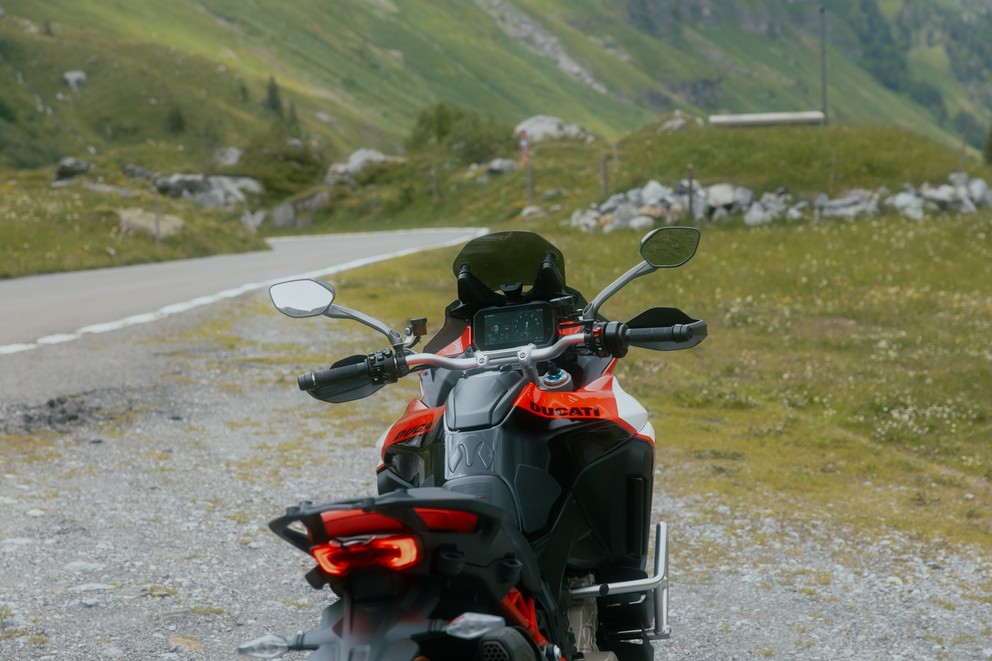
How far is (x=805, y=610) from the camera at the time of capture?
5453 millimetres

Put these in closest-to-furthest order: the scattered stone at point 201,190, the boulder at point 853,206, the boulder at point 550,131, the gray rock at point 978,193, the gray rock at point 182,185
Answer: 1. the boulder at point 853,206
2. the gray rock at point 978,193
3. the gray rock at point 182,185
4. the scattered stone at point 201,190
5. the boulder at point 550,131

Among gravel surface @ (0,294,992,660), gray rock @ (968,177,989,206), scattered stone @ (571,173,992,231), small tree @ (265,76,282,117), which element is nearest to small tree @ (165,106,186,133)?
small tree @ (265,76,282,117)

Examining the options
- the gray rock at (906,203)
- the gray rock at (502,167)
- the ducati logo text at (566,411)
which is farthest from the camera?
the gray rock at (502,167)

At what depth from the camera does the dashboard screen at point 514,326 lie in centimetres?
350

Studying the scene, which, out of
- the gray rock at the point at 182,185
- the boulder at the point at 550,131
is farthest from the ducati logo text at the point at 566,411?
the boulder at the point at 550,131

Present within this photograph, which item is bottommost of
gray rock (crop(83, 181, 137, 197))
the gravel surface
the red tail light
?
the gravel surface

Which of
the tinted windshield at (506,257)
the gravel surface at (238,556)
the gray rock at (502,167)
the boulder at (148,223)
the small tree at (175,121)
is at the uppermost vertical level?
the small tree at (175,121)

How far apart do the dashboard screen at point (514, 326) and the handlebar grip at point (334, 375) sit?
0.37m

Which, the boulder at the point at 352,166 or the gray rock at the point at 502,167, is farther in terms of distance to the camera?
the boulder at the point at 352,166

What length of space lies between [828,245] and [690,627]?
2244 centimetres

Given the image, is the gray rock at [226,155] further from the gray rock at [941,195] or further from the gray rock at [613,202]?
the gray rock at [941,195]

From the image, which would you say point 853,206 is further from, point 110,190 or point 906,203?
point 110,190

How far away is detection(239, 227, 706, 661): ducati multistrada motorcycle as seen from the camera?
8.20 ft

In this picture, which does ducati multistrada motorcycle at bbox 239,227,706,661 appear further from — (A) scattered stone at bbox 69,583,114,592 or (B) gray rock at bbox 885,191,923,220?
(B) gray rock at bbox 885,191,923,220
